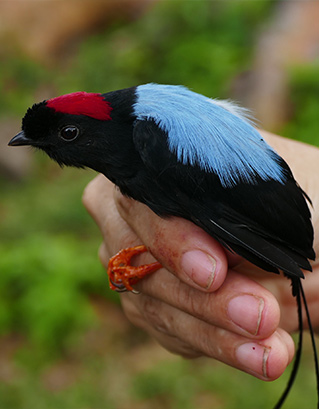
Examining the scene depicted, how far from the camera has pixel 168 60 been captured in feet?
28.6

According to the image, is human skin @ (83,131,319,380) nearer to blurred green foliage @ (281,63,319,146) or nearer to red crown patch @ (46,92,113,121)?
red crown patch @ (46,92,113,121)

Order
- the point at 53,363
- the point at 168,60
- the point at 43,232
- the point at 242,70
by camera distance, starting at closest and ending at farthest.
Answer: the point at 53,363
the point at 43,232
the point at 242,70
the point at 168,60

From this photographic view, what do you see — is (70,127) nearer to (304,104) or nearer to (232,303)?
(232,303)

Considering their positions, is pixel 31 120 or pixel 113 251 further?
pixel 113 251

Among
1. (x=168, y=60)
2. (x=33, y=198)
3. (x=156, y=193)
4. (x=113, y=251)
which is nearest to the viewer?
(x=156, y=193)

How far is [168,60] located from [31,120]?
23.1 feet

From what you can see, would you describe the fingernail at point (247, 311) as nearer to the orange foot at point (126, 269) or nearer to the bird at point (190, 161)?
the bird at point (190, 161)

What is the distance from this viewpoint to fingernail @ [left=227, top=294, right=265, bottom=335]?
1.96 meters

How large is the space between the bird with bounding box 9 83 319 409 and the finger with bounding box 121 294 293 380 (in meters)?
0.31

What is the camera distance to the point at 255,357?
79.2 inches

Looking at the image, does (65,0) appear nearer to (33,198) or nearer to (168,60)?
(168,60)

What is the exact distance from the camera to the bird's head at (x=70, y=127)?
198 cm

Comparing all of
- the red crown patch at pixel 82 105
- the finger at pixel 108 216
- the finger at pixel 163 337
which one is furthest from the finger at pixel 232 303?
the red crown patch at pixel 82 105

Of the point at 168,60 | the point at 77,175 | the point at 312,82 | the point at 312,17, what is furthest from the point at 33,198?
the point at 312,17
